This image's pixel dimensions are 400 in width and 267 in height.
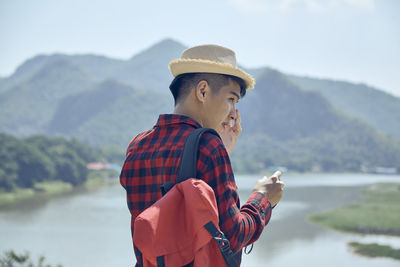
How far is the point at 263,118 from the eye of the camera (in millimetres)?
120625

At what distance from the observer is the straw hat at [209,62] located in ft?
4.10

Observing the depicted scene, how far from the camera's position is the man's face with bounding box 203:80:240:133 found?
1.28 metres

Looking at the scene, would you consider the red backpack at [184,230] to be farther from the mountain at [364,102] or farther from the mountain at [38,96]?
the mountain at [38,96]

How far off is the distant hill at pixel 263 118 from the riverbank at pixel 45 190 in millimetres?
29187

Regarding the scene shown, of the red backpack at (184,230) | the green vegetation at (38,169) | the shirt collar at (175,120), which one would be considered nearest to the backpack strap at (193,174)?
the red backpack at (184,230)

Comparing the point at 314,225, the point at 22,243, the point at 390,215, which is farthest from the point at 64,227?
the point at 390,215

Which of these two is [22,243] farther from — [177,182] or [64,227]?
[177,182]

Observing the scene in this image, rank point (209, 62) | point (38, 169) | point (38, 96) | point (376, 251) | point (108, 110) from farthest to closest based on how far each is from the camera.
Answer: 1. point (38, 96)
2. point (108, 110)
3. point (38, 169)
4. point (376, 251)
5. point (209, 62)

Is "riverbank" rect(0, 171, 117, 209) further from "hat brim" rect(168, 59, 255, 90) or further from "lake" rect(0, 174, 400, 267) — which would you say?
"hat brim" rect(168, 59, 255, 90)

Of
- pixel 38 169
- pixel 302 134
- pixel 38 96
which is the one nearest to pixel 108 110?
pixel 38 96

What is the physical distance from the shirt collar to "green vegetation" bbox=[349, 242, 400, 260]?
15697 millimetres

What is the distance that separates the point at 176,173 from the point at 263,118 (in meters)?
121

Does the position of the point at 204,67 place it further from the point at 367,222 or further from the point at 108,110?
the point at 108,110

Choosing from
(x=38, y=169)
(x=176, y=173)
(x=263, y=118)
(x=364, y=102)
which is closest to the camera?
(x=176, y=173)
